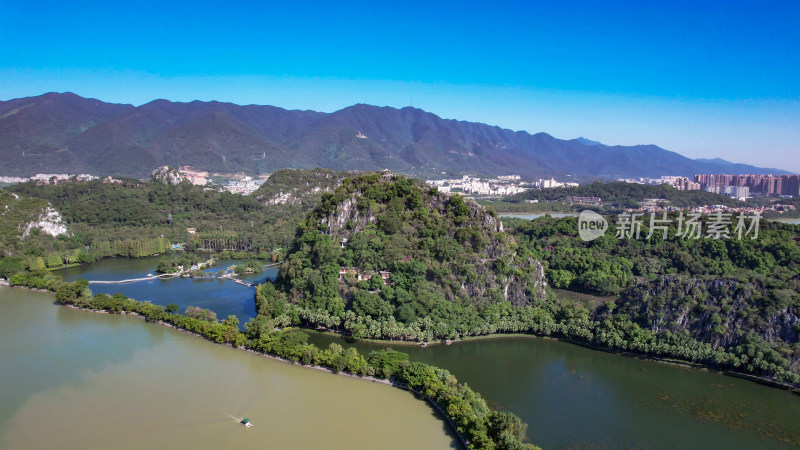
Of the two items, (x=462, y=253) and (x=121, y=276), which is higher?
(x=462, y=253)

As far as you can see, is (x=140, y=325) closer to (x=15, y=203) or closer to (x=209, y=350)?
(x=209, y=350)

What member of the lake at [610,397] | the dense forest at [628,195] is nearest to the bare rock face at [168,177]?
the lake at [610,397]

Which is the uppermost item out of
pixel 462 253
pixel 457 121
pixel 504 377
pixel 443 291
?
pixel 457 121

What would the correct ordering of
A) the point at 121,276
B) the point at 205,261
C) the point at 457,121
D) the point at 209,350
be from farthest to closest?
the point at 457,121 → the point at 205,261 → the point at 121,276 → the point at 209,350

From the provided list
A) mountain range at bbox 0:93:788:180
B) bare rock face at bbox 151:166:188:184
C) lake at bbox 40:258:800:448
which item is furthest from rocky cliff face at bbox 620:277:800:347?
mountain range at bbox 0:93:788:180

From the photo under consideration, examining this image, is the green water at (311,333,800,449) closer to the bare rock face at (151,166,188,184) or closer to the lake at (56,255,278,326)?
the lake at (56,255,278,326)

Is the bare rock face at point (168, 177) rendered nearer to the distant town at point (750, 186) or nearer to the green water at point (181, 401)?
the green water at point (181, 401)

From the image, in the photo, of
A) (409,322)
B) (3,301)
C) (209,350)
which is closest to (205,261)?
(3,301)
